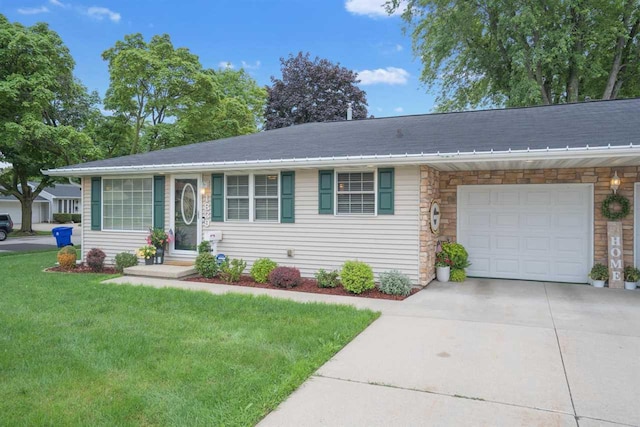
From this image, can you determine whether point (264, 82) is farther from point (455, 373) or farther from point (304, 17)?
point (455, 373)

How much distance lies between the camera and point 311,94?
26.6 meters

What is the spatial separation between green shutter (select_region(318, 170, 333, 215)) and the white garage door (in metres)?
2.90

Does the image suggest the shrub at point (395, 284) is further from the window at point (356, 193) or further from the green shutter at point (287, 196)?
the green shutter at point (287, 196)

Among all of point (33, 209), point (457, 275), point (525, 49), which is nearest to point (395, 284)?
point (457, 275)

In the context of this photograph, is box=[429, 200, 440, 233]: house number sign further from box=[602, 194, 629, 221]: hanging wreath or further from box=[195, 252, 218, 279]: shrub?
box=[195, 252, 218, 279]: shrub

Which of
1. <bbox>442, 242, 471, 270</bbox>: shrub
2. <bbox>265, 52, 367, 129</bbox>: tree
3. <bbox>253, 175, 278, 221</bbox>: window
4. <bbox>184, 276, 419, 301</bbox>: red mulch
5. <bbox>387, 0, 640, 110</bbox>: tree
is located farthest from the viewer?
<bbox>265, 52, 367, 129</bbox>: tree

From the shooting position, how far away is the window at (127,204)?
9.68m

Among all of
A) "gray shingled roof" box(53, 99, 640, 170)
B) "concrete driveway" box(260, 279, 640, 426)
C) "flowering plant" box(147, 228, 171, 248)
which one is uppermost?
"gray shingled roof" box(53, 99, 640, 170)

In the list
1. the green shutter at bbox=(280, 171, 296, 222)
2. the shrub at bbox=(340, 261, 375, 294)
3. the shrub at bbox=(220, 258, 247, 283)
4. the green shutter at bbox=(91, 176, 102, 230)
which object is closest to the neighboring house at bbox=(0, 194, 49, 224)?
the green shutter at bbox=(91, 176, 102, 230)

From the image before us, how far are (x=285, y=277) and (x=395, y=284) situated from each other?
207 cm

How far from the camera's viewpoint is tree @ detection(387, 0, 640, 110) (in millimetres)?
14915

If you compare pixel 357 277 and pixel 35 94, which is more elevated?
pixel 35 94

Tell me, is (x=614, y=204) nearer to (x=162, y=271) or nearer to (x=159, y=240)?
(x=162, y=271)

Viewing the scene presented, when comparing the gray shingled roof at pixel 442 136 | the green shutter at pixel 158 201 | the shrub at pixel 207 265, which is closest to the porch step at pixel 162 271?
the shrub at pixel 207 265
